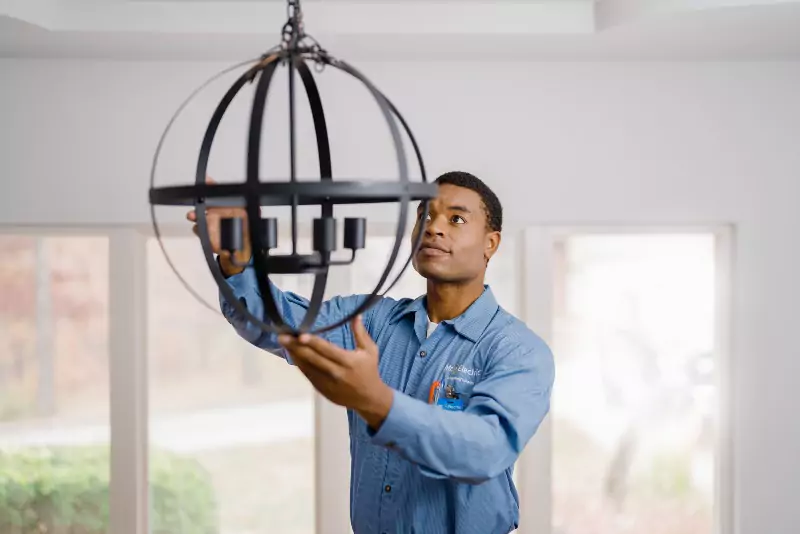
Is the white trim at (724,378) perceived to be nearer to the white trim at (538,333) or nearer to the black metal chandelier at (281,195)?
the white trim at (538,333)

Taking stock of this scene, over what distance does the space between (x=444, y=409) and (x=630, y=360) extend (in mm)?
1703

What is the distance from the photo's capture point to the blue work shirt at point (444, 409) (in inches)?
49.7

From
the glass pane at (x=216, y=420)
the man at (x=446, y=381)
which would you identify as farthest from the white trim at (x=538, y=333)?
the man at (x=446, y=381)

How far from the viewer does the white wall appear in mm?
2725

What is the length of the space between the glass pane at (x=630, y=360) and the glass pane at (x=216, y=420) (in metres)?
0.92

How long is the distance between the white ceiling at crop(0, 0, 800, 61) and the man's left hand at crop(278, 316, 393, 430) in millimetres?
1576

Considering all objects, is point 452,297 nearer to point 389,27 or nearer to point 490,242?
point 490,242

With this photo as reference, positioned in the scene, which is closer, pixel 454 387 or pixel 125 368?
pixel 454 387

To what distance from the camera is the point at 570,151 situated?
9.11 ft

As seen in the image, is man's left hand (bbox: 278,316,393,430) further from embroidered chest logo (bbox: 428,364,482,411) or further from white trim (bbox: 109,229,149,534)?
white trim (bbox: 109,229,149,534)

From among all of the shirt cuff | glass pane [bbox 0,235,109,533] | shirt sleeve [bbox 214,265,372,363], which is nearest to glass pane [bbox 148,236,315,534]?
glass pane [bbox 0,235,109,533]

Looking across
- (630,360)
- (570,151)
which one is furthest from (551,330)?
(570,151)

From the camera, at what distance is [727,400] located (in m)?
2.84

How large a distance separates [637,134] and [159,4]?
1.60 metres
